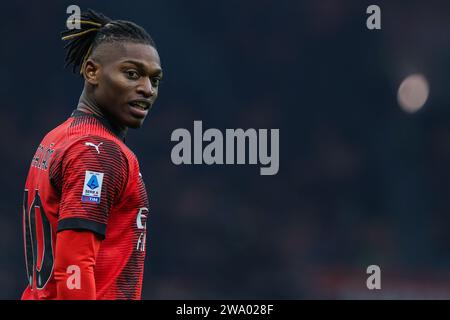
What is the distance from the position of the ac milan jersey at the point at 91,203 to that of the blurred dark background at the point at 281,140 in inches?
223

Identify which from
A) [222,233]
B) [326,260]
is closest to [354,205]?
[326,260]

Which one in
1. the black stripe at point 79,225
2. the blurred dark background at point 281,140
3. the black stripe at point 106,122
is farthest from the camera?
the blurred dark background at point 281,140

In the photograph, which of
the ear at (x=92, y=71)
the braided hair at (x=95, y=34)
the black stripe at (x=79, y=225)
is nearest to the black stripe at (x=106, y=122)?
the ear at (x=92, y=71)

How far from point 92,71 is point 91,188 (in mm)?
586

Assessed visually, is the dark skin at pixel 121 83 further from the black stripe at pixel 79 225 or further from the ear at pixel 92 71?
the black stripe at pixel 79 225

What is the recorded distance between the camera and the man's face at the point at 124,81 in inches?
127

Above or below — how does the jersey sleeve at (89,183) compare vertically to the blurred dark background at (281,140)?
below

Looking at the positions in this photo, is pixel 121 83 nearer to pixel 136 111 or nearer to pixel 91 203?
pixel 136 111

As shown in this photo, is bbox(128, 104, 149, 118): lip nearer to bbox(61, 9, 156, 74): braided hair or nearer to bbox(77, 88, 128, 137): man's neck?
bbox(77, 88, 128, 137): man's neck

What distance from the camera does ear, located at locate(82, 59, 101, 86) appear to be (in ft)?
10.7

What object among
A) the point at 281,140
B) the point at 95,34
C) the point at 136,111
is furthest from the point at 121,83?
the point at 281,140

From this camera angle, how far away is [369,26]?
1017 cm

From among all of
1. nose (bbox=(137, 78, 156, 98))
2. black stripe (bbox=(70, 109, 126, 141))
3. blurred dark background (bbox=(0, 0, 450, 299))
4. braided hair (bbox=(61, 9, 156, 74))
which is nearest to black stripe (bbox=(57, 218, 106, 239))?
black stripe (bbox=(70, 109, 126, 141))
